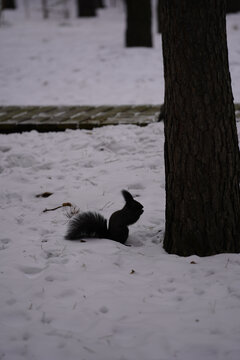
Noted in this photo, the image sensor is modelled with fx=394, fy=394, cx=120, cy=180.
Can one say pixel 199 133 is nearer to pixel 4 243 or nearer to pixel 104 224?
pixel 104 224

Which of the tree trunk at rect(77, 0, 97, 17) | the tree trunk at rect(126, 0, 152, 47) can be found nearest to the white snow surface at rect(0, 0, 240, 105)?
the tree trunk at rect(126, 0, 152, 47)

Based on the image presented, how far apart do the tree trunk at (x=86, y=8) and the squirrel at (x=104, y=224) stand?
68.6ft

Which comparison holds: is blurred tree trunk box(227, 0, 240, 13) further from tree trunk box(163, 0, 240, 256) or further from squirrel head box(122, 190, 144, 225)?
squirrel head box(122, 190, 144, 225)

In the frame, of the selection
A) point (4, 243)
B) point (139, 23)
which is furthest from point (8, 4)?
point (4, 243)

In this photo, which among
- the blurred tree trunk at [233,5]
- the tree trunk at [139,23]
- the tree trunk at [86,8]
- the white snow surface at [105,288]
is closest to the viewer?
the white snow surface at [105,288]

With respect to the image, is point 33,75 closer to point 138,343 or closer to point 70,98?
point 70,98

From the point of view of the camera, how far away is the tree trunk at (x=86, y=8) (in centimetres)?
2194

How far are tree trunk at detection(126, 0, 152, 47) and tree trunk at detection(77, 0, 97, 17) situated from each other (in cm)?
1038

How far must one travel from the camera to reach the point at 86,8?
2208 cm

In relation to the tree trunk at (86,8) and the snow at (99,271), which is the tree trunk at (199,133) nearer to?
the snow at (99,271)

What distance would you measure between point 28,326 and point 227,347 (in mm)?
1174

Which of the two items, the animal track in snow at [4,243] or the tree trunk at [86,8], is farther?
the tree trunk at [86,8]

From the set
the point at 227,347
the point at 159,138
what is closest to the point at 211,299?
the point at 227,347

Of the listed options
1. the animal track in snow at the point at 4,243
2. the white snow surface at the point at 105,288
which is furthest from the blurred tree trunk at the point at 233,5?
the animal track in snow at the point at 4,243
